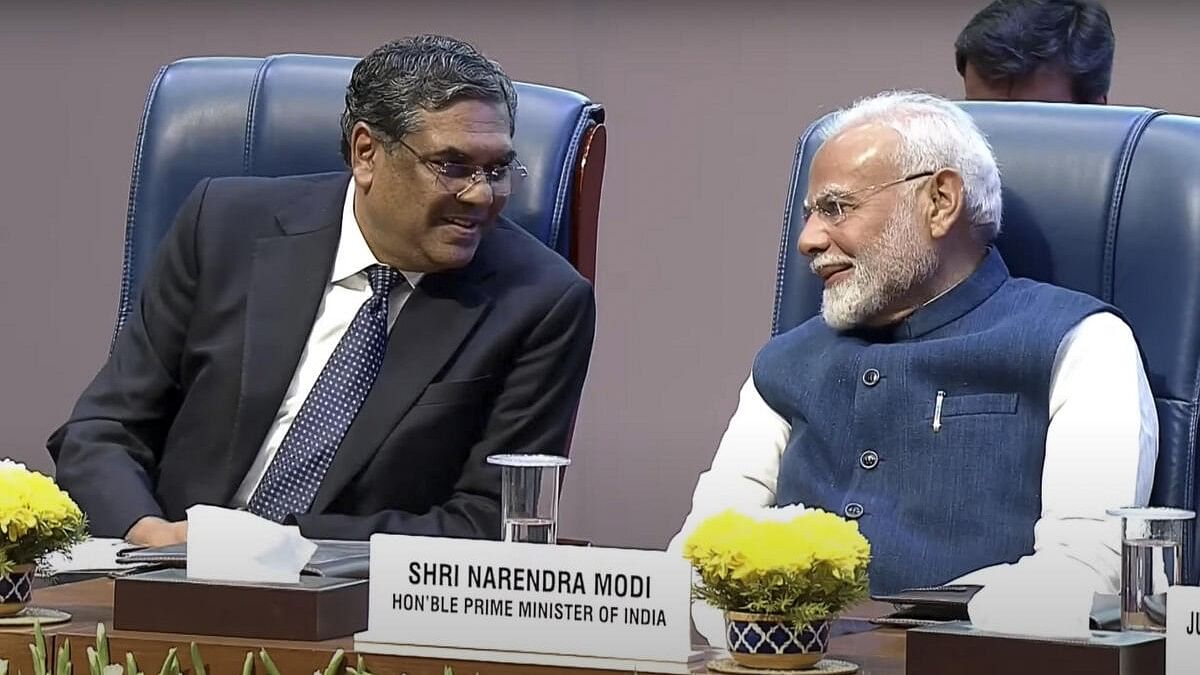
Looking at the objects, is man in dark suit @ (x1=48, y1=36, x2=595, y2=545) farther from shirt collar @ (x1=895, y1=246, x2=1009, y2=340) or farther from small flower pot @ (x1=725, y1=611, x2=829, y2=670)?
small flower pot @ (x1=725, y1=611, x2=829, y2=670)

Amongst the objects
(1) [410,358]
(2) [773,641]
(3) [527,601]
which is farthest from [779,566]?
(1) [410,358]

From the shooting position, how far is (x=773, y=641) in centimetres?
137

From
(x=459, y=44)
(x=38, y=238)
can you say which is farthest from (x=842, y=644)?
(x=38, y=238)

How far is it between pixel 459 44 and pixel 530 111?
0.18 m

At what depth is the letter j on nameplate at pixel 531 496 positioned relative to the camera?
4.94ft

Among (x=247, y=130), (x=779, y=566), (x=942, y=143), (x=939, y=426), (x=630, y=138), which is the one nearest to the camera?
(x=779, y=566)

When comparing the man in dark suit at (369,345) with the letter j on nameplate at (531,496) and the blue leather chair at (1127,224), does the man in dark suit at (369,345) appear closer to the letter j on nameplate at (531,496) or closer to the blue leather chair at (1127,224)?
the blue leather chair at (1127,224)

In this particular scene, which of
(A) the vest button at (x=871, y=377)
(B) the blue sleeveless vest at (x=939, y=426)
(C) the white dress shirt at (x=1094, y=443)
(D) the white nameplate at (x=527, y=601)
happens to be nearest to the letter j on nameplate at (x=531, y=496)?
(D) the white nameplate at (x=527, y=601)

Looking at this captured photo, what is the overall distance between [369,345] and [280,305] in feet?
0.42

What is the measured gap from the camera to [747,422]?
2412 mm

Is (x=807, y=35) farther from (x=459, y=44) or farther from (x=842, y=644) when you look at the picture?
(x=842, y=644)

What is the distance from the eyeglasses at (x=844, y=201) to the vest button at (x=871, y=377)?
0.61 ft

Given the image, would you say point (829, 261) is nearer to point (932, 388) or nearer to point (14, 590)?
point (932, 388)

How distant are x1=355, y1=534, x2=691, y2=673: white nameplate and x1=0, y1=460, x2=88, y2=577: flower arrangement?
285 millimetres
